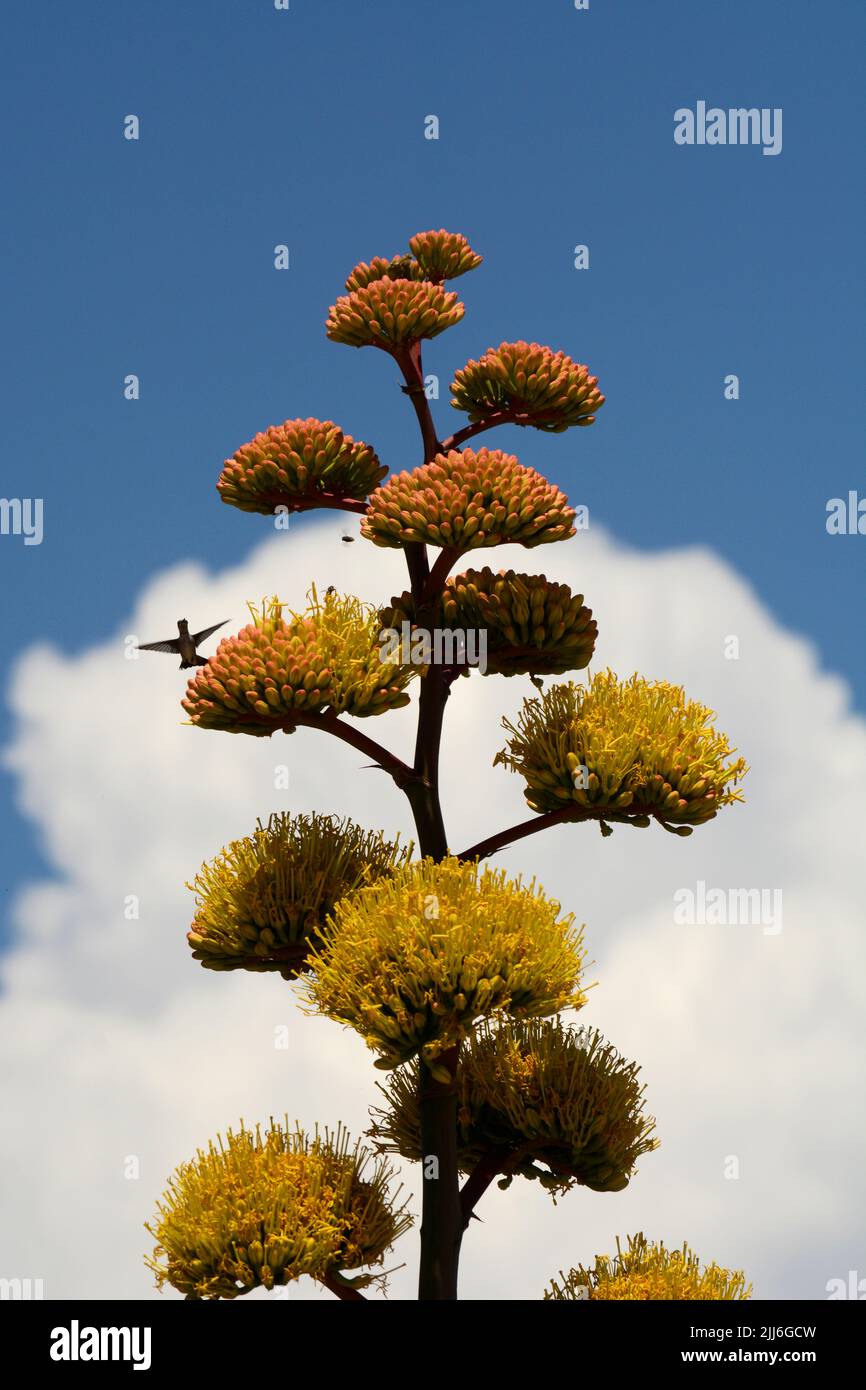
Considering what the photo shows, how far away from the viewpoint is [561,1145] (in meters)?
8.00

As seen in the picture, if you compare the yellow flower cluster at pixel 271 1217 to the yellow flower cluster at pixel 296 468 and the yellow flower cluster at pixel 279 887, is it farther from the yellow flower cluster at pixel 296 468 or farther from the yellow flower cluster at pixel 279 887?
the yellow flower cluster at pixel 296 468

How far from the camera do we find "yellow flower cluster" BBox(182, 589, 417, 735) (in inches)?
282

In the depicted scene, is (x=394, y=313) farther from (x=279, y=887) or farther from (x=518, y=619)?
(x=279, y=887)

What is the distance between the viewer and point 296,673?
716 cm

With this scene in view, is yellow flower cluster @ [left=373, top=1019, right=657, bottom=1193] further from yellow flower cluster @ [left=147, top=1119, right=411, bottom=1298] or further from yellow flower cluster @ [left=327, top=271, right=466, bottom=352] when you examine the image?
yellow flower cluster @ [left=327, top=271, right=466, bottom=352]

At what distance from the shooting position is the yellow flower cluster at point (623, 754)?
296 inches

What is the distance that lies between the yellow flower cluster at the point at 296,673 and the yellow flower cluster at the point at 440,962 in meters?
0.88

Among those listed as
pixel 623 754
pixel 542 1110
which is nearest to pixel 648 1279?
pixel 542 1110

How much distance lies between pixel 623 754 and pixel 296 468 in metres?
2.11

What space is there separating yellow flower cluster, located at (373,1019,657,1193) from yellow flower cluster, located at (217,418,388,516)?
2849mm

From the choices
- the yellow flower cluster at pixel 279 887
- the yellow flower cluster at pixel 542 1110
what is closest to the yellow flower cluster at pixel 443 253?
the yellow flower cluster at pixel 279 887

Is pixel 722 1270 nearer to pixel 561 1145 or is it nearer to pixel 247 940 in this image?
pixel 561 1145
